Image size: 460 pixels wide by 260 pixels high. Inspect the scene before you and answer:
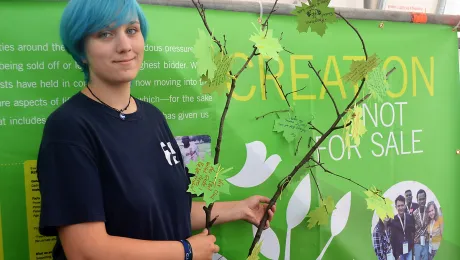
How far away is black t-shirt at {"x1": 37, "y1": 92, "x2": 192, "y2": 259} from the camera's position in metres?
0.81

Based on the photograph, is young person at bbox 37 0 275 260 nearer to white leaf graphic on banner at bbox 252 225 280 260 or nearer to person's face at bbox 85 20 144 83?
person's face at bbox 85 20 144 83

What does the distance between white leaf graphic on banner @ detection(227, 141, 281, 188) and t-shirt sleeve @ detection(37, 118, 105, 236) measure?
2.07ft

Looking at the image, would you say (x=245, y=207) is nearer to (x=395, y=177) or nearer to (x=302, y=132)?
(x=302, y=132)

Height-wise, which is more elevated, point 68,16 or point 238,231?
point 68,16

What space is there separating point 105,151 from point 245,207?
60cm

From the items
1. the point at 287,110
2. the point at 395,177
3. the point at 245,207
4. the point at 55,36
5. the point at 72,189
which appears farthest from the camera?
the point at 395,177

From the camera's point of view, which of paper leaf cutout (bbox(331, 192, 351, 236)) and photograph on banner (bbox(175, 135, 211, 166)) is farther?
paper leaf cutout (bbox(331, 192, 351, 236))

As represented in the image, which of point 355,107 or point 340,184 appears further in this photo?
point 340,184

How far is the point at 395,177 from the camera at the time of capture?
5.24 ft

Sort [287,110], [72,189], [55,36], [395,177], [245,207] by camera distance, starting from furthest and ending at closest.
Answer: [395,177]
[287,110]
[245,207]
[55,36]
[72,189]

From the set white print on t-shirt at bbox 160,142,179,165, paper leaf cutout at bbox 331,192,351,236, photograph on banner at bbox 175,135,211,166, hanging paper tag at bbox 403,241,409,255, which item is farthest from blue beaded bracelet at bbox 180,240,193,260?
hanging paper tag at bbox 403,241,409,255

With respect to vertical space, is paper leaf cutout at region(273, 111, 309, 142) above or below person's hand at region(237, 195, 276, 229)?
above

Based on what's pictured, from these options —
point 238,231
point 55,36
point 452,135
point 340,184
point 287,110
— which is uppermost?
point 55,36

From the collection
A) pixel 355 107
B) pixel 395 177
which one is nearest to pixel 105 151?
pixel 355 107
